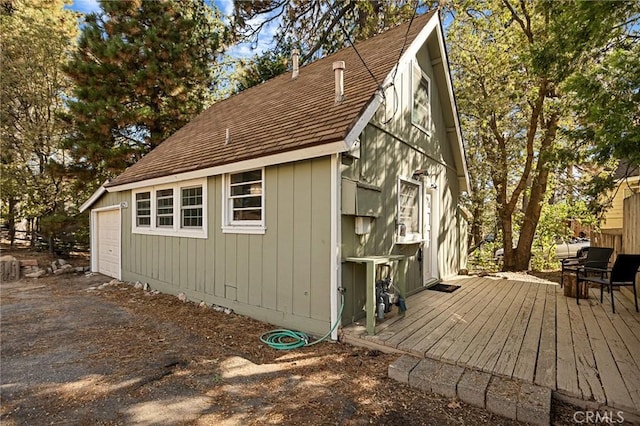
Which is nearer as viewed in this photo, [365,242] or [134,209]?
[365,242]

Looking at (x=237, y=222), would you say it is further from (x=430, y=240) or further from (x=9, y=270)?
(x=9, y=270)

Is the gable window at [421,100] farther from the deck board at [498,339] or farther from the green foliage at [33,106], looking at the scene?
the green foliage at [33,106]

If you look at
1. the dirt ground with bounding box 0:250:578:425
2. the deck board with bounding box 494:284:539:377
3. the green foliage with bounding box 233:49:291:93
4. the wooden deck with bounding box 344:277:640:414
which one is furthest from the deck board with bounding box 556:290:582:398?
the green foliage with bounding box 233:49:291:93

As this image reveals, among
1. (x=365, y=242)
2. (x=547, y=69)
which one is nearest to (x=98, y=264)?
(x=365, y=242)

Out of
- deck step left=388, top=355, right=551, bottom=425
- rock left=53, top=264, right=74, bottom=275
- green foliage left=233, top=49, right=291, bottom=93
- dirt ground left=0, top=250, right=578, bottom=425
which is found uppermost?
green foliage left=233, top=49, right=291, bottom=93

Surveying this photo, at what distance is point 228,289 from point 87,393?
271 centimetres

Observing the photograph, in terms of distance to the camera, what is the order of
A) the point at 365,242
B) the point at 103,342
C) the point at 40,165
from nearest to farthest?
1. the point at 103,342
2. the point at 365,242
3. the point at 40,165

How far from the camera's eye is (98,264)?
999 centimetres

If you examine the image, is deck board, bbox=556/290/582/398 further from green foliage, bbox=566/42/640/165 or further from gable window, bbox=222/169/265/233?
gable window, bbox=222/169/265/233

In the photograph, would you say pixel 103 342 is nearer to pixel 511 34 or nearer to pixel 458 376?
pixel 458 376

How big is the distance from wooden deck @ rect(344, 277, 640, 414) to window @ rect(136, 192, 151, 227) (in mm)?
6081

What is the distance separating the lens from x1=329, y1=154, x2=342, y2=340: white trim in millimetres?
4176

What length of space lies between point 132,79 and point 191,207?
821cm

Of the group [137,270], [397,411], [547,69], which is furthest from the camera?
[137,270]
